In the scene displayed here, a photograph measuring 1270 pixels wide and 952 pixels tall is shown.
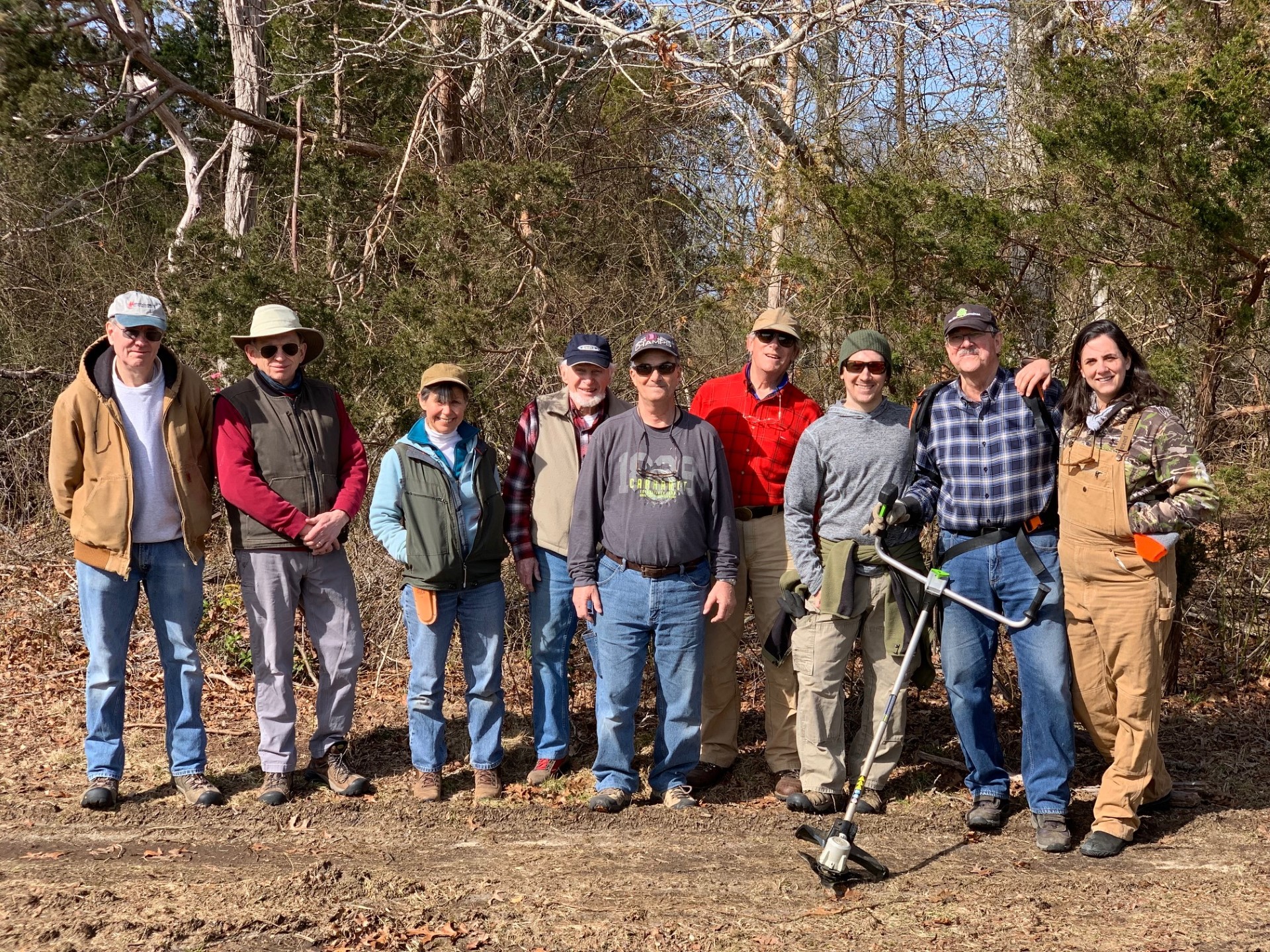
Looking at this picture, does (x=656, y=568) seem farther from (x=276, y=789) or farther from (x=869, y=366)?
(x=276, y=789)

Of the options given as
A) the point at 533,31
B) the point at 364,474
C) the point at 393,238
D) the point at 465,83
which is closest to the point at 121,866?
the point at 364,474

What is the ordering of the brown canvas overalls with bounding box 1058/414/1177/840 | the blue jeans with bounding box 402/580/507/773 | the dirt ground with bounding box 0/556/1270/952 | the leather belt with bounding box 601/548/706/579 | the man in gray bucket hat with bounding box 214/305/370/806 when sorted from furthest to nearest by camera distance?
the blue jeans with bounding box 402/580/507/773, the man in gray bucket hat with bounding box 214/305/370/806, the leather belt with bounding box 601/548/706/579, the brown canvas overalls with bounding box 1058/414/1177/840, the dirt ground with bounding box 0/556/1270/952

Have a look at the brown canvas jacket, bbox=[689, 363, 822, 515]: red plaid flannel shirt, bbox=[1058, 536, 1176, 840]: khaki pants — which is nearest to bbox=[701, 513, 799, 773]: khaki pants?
bbox=[689, 363, 822, 515]: red plaid flannel shirt

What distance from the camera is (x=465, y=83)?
30.2 feet

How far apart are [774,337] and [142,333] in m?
2.89

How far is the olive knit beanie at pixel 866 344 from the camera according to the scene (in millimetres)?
4996

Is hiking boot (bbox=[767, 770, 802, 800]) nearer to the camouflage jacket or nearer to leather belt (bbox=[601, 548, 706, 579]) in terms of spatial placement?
leather belt (bbox=[601, 548, 706, 579])

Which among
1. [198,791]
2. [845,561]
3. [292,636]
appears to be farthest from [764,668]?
[198,791]

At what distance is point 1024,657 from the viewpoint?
16.1 feet

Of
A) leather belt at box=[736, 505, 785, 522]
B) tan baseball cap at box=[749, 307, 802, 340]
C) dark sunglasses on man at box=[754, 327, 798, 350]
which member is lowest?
leather belt at box=[736, 505, 785, 522]

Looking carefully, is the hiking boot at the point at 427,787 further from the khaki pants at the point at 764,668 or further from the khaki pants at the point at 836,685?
the khaki pants at the point at 836,685

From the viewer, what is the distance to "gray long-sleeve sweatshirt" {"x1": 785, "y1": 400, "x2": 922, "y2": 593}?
5.04 m

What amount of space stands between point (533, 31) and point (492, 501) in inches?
140

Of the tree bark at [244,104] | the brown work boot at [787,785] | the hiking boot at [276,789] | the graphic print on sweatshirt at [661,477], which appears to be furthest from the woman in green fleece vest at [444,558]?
the tree bark at [244,104]
